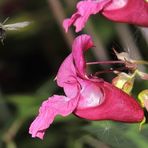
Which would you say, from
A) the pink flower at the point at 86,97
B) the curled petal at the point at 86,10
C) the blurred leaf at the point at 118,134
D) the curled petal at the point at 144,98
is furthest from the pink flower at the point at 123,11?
the blurred leaf at the point at 118,134

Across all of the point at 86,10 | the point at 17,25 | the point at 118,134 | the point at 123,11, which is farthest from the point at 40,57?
the point at 86,10

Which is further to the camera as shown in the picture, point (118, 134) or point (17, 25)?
point (118, 134)

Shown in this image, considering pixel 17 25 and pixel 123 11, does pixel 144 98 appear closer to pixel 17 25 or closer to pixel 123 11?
pixel 123 11

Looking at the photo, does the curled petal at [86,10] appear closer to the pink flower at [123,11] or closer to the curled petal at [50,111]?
the pink flower at [123,11]

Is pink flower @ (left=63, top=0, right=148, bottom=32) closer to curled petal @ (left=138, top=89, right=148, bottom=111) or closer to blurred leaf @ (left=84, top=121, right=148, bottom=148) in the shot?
curled petal @ (left=138, top=89, right=148, bottom=111)

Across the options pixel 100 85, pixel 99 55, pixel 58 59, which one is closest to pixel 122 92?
pixel 100 85

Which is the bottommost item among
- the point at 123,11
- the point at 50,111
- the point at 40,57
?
the point at 40,57
